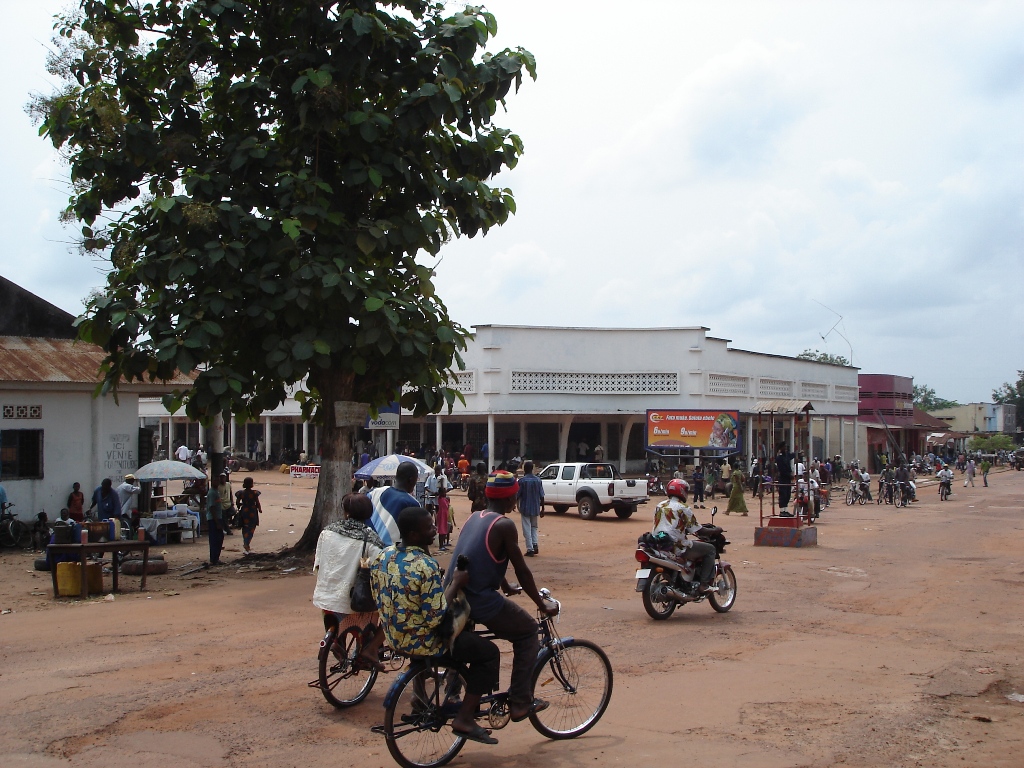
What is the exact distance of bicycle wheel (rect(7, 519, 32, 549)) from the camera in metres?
17.8

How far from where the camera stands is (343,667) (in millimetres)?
7090

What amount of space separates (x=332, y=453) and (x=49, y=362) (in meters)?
7.23

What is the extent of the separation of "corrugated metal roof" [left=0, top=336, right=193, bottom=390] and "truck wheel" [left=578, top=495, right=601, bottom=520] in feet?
39.2

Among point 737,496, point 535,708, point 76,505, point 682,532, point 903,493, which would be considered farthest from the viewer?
point 903,493

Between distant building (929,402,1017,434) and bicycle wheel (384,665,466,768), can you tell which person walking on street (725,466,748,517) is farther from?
distant building (929,402,1017,434)

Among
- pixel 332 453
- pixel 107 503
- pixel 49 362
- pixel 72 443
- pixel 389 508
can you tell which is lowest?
pixel 107 503

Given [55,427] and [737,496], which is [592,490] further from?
[55,427]

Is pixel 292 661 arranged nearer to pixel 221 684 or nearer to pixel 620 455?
pixel 221 684

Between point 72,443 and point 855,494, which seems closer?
point 72,443

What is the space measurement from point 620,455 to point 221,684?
3606 cm

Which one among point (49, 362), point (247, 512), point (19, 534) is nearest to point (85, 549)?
point (247, 512)

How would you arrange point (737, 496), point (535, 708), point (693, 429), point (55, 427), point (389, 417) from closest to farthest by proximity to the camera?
1. point (535, 708)
2. point (389, 417)
3. point (55, 427)
4. point (737, 496)
5. point (693, 429)

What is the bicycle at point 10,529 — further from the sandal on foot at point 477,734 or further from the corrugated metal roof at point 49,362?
the sandal on foot at point 477,734

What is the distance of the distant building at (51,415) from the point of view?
60.5 ft
